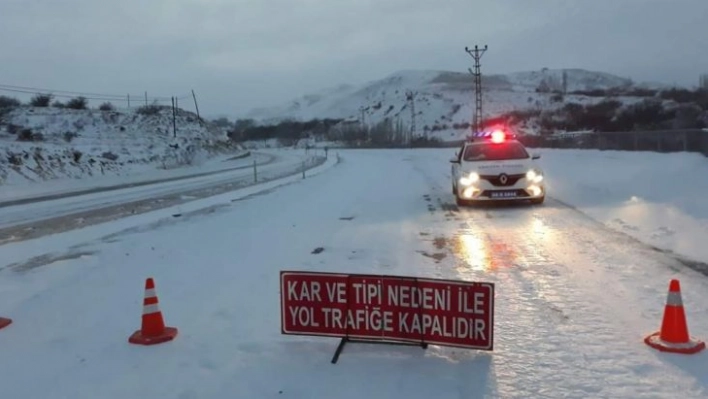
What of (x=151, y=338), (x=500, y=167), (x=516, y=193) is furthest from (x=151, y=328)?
(x=500, y=167)

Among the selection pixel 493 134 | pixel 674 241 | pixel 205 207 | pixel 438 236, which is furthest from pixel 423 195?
pixel 674 241

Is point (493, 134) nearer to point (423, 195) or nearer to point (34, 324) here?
point (423, 195)

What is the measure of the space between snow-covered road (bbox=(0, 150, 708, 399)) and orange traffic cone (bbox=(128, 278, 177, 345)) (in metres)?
0.12

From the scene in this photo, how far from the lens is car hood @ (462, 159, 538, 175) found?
14.6 meters

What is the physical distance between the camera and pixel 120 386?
15.1 ft

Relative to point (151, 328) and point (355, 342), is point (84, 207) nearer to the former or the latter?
point (151, 328)

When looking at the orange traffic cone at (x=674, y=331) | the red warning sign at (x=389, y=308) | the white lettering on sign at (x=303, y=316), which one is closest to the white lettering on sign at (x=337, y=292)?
the red warning sign at (x=389, y=308)

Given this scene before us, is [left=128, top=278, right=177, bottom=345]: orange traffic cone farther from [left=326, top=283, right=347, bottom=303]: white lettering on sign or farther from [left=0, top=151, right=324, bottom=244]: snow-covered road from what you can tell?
[left=0, top=151, right=324, bottom=244]: snow-covered road

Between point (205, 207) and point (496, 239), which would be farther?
point (205, 207)

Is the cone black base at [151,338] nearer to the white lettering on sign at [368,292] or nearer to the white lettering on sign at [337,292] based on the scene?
the white lettering on sign at [337,292]

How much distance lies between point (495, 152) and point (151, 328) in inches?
467

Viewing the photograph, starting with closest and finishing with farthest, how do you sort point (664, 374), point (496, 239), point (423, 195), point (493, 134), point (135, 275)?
1. point (664, 374)
2. point (135, 275)
3. point (496, 239)
4. point (493, 134)
5. point (423, 195)

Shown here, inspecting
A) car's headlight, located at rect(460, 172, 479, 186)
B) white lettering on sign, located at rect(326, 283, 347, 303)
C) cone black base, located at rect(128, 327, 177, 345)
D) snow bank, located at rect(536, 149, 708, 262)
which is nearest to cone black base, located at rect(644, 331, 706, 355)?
white lettering on sign, located at rect(326, 283, 347, 303)

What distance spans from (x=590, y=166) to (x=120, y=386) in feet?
76.9
